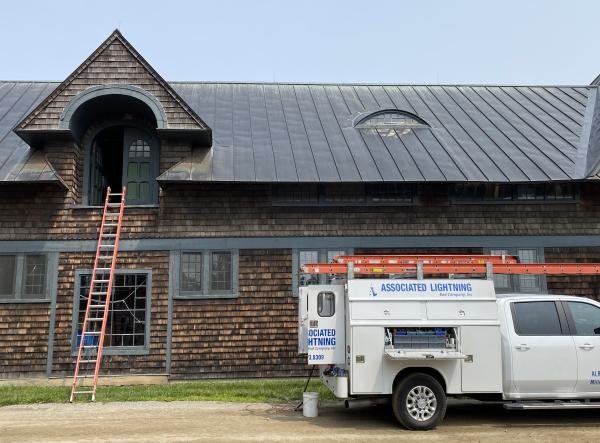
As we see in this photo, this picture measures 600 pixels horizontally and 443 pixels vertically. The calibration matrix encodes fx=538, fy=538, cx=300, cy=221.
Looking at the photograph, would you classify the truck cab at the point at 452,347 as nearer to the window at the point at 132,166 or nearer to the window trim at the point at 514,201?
the window trim at the point at 514,201

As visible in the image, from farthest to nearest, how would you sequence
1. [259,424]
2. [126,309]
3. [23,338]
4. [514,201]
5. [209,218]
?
[514,201]
[209,218]
[126,309]
[23,338]
[259,424]

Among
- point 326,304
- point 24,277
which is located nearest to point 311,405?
point 326,304

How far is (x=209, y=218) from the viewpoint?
12.6 m

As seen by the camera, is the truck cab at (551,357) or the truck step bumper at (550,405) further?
the truck cab at (551,357)

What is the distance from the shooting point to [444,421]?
8.12 metres

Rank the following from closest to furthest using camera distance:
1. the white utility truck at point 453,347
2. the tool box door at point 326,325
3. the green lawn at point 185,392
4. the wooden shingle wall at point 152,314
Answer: the white utility truck at point 453,347
the tool box door at point 326,325
the green lawn at point 185,392
the wooden shingle wall at point 152,314

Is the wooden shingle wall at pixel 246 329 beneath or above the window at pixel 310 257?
beneath

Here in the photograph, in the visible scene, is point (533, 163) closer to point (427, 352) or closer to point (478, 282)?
point (478, 282)

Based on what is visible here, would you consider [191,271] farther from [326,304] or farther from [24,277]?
[326,304]

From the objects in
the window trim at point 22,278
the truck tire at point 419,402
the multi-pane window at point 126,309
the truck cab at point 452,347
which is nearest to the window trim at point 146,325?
the multi-pane window at point 126,309

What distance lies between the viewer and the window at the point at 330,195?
12.9m

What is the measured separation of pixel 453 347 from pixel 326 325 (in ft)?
6.07

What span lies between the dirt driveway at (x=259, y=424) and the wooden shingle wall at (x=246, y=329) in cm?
→ 270

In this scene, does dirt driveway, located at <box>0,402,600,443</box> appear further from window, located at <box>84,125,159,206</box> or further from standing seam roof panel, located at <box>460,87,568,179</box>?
standing seam roof panel, located at <box>460,87,568,179</box>
